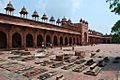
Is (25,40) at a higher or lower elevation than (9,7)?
lower

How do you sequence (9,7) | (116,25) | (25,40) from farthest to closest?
(9,7), (25,40), (116,25)

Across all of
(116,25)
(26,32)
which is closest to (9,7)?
(26,32)

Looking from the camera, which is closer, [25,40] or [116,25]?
[116,25]

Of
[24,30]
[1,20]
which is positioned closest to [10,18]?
[1,20]

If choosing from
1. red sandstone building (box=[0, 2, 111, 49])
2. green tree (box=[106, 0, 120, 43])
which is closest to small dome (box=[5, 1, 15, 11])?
red sandstone building (box=[0, 2, 111, 49])

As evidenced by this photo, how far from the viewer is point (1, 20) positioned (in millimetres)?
23688

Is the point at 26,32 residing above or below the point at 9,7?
below

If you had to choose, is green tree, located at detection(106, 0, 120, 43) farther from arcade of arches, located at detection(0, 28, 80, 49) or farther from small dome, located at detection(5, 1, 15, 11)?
small dome, located at detection(5, 1, 15, 11)

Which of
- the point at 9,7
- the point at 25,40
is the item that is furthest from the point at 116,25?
the point at 9,7

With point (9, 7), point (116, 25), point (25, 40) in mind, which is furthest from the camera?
point (9, 7)

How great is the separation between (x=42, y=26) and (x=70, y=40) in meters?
18.8

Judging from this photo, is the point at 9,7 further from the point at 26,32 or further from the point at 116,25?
the point at 116,25

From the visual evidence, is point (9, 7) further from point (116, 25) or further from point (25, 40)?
point (116, 25)

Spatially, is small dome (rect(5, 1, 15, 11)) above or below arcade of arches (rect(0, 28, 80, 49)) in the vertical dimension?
above
